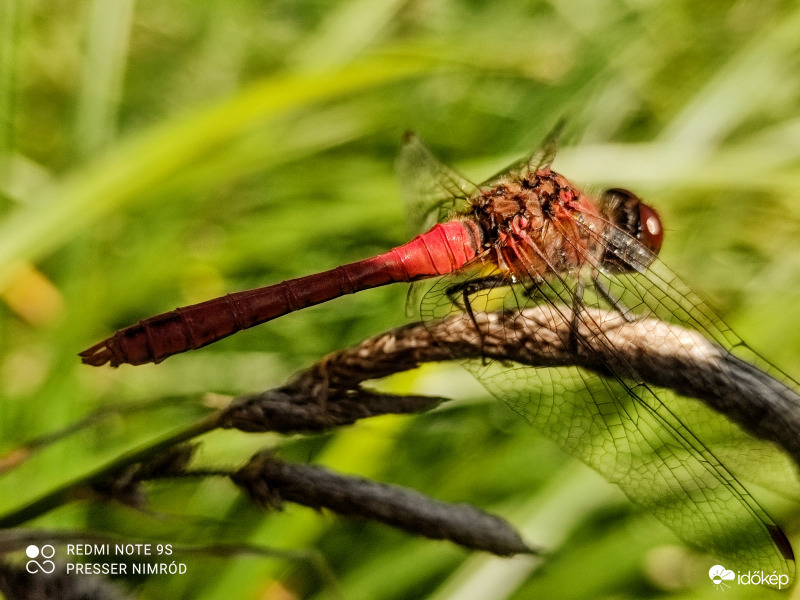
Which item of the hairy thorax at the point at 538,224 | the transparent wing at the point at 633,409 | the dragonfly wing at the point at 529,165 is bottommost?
the transparent wing at the point at 633,409

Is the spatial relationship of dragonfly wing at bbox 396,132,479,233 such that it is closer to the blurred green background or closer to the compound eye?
the blurred green background

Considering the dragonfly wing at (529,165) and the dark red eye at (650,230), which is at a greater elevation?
the dragonfly wing at (529,165)

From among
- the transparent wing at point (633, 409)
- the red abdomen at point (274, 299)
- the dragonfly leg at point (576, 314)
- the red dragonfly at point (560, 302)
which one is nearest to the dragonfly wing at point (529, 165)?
the red dragonfly at point (560, 302)

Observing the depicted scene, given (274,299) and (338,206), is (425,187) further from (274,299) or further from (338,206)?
(274,299)

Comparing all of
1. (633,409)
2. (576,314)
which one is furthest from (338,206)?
(633,409)

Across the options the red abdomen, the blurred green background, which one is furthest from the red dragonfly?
the blurred green background

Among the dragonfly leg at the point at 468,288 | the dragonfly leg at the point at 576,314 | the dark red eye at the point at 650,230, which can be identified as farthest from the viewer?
the dark red eye at the point at 650,230

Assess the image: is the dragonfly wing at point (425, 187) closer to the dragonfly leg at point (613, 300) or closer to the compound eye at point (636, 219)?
the compound eye at point (636, 219)
